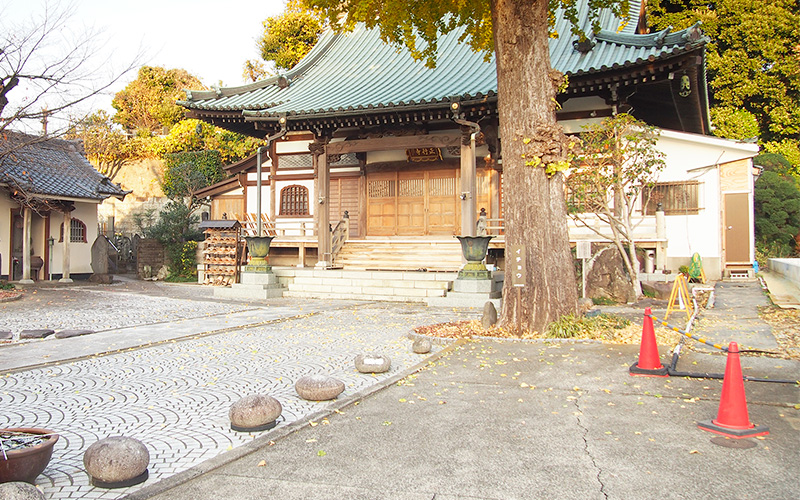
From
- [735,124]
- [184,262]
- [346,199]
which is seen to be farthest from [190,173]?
[735,124]

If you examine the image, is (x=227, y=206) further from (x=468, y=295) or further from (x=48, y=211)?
(x=468, y=295)

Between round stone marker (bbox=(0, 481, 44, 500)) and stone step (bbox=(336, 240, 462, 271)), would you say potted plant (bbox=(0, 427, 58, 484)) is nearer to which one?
round stone marker (bbox=(0, 481, 44, 500))

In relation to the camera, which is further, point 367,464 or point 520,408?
point 520,408

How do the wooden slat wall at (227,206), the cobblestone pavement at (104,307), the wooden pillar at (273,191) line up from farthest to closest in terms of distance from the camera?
the wooden slat wall at (227,206), the wooden pillar at (273,191), the cobblestone pavement at (104,307)

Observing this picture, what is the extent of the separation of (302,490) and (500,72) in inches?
269

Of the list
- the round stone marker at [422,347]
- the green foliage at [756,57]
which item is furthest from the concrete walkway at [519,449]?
the green foliage at [756,57]

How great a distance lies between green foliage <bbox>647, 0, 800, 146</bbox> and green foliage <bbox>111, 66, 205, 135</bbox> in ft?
83.7

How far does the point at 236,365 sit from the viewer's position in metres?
6.80

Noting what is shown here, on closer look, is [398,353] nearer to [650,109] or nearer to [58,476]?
[58,476]

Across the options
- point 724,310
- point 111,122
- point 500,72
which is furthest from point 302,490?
point 111,122

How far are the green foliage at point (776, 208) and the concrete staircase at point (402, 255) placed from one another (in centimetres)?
1255

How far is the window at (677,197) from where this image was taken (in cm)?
1578

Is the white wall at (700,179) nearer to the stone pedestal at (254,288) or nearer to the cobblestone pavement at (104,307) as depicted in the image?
the stone pedestal at (254,288)

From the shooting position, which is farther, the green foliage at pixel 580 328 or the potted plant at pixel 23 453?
the green foliage at pixel 580 328
